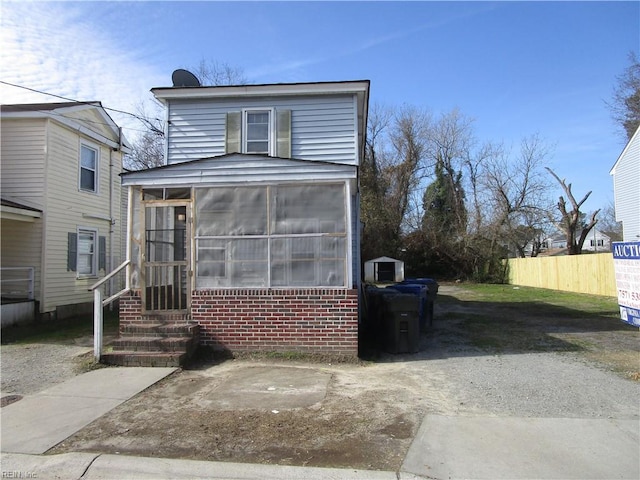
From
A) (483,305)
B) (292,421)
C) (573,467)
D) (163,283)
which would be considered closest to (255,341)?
(163,283)

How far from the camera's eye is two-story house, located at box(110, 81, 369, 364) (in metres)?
7.90

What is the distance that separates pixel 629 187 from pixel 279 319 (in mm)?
23754

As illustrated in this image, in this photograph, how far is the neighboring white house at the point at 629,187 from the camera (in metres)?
23.1

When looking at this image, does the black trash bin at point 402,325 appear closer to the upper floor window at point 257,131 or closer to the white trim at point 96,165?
the upper floor window at point 257,131

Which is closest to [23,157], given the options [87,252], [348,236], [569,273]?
[87,252]

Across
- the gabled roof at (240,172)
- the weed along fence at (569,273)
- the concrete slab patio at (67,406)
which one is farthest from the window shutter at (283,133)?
the weed along fence at (569,273)

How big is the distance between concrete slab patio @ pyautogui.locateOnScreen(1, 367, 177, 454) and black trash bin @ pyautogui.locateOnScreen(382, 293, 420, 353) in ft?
12.5

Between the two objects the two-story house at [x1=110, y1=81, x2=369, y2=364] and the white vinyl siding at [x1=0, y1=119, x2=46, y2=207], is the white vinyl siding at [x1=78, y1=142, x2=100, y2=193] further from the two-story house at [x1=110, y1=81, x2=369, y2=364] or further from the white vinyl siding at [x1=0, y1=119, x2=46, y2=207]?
the two-story house at [x1=110, y1=81, x2=369, y2=364]

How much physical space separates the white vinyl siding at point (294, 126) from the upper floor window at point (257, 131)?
189 mm

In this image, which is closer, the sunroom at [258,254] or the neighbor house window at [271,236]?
the sunroom at [258,254]

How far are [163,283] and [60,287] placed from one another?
7.17 meters

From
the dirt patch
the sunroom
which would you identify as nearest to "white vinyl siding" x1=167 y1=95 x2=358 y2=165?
the sunroom

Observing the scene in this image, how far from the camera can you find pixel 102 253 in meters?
15.9

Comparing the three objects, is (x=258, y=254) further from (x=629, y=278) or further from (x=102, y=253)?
(x=102, y=253)
